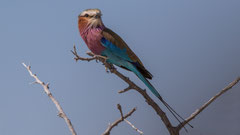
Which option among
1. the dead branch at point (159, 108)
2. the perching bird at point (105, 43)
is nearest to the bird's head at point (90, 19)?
the perching bird at point (105, 43)

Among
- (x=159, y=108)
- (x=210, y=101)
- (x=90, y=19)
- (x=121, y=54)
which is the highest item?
(x=90, y=19)

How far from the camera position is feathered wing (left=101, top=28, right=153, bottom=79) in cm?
376

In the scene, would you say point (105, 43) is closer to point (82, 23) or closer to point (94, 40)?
point (94, 40)

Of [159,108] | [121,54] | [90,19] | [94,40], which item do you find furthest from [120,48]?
[159,108]

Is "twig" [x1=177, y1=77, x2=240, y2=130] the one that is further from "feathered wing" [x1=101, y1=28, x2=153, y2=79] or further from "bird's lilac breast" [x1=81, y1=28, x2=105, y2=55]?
"bird's lilac breast" [x1=81, y1=28, x2=105, y2=55]

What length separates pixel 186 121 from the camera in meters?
3.05

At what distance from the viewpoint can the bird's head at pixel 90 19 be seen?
12.5 feet

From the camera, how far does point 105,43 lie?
12.3 ft

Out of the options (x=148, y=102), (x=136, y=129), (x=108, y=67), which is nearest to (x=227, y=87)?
(x=148, y=102)

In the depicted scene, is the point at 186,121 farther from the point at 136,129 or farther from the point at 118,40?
the point at 118,40

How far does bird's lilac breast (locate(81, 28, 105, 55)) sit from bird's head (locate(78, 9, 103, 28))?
0.27 ft

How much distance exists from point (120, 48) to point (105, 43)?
22 centimetres

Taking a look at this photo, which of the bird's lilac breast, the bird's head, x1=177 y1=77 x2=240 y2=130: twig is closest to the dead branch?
x1=177 y1=77 x2=240 y2=130: twig

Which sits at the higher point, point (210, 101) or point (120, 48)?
point (120, 48)
